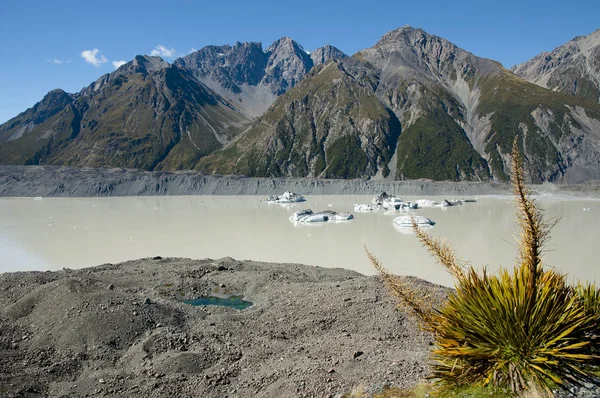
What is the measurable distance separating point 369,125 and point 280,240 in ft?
325

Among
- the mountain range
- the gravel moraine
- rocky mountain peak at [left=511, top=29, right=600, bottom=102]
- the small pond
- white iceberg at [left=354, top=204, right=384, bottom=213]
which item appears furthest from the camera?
rocky mountain peak at [left=511, top=29, right=600, bottom=102]

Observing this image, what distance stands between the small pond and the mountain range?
324 ft

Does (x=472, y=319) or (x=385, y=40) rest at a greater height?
(x=385, y=40)

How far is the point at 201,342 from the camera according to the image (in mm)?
10180

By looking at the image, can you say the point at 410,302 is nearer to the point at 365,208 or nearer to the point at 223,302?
the point at 223,302

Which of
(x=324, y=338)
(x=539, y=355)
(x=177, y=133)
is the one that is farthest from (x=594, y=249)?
(x=177, y=133)

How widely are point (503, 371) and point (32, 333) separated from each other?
1083cm

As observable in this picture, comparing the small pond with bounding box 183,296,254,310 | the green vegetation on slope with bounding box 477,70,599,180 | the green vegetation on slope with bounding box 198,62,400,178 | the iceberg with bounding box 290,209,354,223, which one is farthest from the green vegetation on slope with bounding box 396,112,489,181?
the small pond with bounding box 183,296,254,310

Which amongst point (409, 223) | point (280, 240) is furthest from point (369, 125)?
point (280, 240)

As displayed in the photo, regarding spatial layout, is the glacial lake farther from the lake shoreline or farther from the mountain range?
the mountain range

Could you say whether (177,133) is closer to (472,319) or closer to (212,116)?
(212,116)

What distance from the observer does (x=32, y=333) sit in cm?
1055

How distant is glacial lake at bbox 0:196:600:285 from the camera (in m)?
22.7

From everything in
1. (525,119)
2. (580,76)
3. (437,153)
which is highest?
(580,76)
